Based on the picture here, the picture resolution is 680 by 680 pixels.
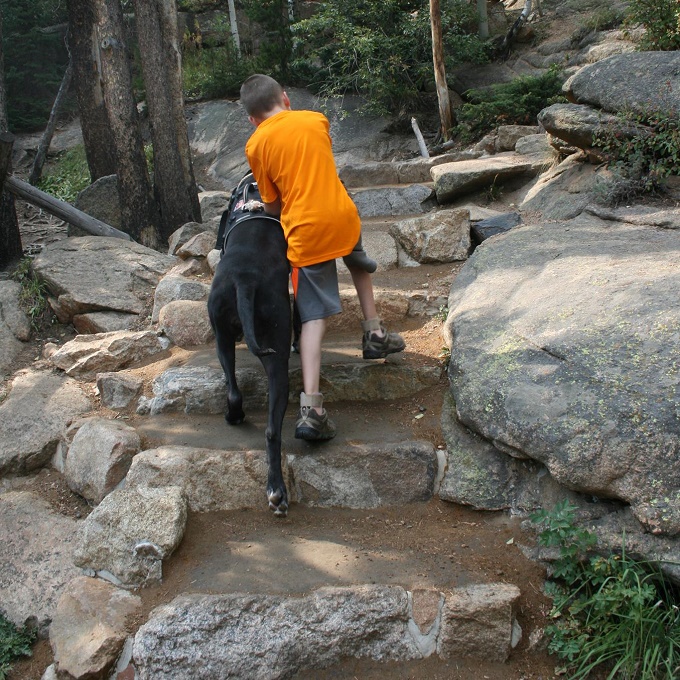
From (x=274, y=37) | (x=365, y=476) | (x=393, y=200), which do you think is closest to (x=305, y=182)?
(x=365, y=476)

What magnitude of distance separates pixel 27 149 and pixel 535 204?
1294 centimetres

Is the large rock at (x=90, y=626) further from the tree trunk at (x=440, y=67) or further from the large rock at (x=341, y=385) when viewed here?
the tree trunk at (x=440, y=67)

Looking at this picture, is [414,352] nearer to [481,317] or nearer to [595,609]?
[481,317]

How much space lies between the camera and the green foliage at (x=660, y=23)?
7.66m

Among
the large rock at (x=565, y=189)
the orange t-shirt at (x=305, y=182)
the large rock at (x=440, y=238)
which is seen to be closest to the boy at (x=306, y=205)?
the orange t-shirt at (x=305, y=182)

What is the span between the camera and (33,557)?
4.13 metres

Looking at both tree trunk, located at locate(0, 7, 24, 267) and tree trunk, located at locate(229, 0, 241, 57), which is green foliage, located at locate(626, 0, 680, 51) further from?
tree trunk, located at locate(229, 0, 241, 57)

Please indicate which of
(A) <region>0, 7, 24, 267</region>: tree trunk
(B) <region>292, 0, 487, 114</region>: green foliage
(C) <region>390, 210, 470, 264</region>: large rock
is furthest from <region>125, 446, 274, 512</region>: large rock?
(B) <region>292, 0, 487, 114</region>: green foliage

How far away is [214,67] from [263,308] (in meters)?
14.5

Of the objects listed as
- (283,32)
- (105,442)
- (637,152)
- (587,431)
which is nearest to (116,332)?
(105,442)

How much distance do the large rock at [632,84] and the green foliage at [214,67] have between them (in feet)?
32.7

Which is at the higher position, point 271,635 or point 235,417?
point 235,417

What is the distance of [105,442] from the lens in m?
4.42

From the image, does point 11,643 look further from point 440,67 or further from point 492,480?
point 440,67
